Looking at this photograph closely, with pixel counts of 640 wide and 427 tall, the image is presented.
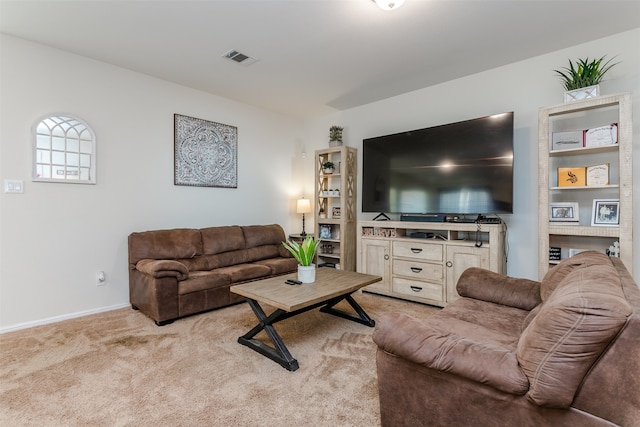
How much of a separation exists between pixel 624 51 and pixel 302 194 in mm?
4088

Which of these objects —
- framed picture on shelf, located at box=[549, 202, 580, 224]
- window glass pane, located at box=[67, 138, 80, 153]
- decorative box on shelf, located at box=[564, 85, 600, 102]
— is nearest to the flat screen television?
framed picture on shelf, located at box=[549, 202, 580, 224]

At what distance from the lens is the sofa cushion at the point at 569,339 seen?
0.91 metres

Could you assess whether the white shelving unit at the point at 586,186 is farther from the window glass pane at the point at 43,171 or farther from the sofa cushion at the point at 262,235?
the window glass pane at the point at 43,171

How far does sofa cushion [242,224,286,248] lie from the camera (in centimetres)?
413

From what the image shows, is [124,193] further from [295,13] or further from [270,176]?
[295,13]

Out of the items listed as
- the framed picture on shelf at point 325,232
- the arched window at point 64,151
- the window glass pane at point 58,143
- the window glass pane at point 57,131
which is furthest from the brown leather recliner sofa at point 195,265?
the window glass pane at point 57,131

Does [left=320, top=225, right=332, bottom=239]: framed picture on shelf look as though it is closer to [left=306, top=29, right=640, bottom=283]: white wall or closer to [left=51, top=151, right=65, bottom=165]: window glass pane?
[left=306, top=29, right=640, bottom=283]: white wall

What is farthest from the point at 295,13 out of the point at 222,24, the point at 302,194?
the point at 302,194

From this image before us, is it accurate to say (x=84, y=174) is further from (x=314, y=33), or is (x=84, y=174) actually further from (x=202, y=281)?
(x=314, y=33)

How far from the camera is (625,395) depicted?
92cm

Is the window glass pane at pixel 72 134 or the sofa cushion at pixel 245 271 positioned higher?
the window glass pane at pixel 72 134

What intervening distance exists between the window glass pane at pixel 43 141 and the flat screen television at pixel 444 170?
3.36 m

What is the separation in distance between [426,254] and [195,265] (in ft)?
8.38

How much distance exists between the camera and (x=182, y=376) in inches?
79.0
